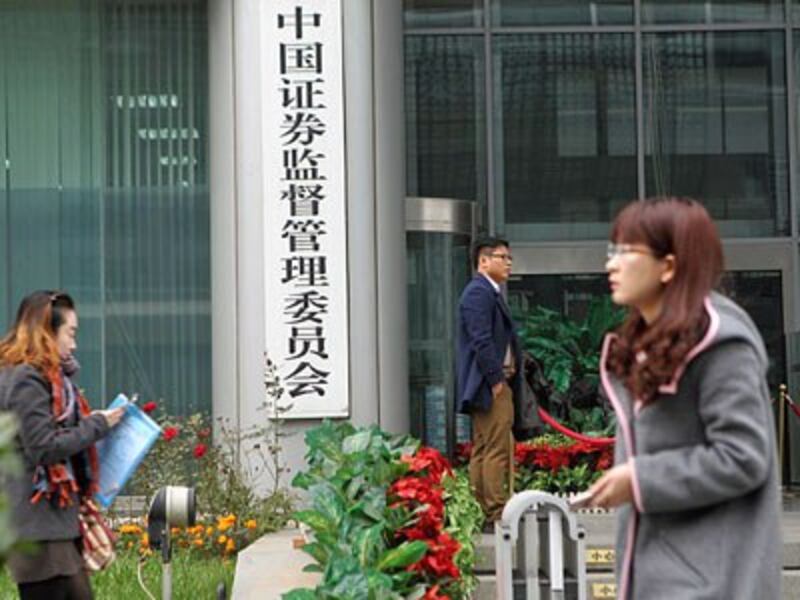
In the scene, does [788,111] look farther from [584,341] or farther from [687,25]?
[584,341]

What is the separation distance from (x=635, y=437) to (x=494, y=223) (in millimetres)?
13637

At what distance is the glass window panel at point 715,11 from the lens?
18.1 metres

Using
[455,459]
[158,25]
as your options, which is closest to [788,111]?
[455,459]

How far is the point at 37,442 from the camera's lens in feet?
22.6

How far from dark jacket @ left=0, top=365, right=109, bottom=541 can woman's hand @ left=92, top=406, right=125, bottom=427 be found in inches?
3.0

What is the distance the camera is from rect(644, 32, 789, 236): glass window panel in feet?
59.3

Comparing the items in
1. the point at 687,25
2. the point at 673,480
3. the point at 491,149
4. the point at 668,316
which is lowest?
the point at 673,480

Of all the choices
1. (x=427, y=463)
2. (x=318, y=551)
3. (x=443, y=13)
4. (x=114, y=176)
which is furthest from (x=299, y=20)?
(x=318, y=551)

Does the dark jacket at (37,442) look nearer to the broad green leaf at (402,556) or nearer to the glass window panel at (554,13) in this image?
the broad green leaf at (402,556)

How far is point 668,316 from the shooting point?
4.22 meters

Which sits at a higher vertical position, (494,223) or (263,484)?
(494,223)

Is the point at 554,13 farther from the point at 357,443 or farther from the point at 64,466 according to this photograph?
the point at 64,466

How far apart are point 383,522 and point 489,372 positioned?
2.84 m

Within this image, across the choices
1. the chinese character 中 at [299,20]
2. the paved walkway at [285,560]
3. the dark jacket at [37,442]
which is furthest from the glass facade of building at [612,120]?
the dark jacket at [37,442]
